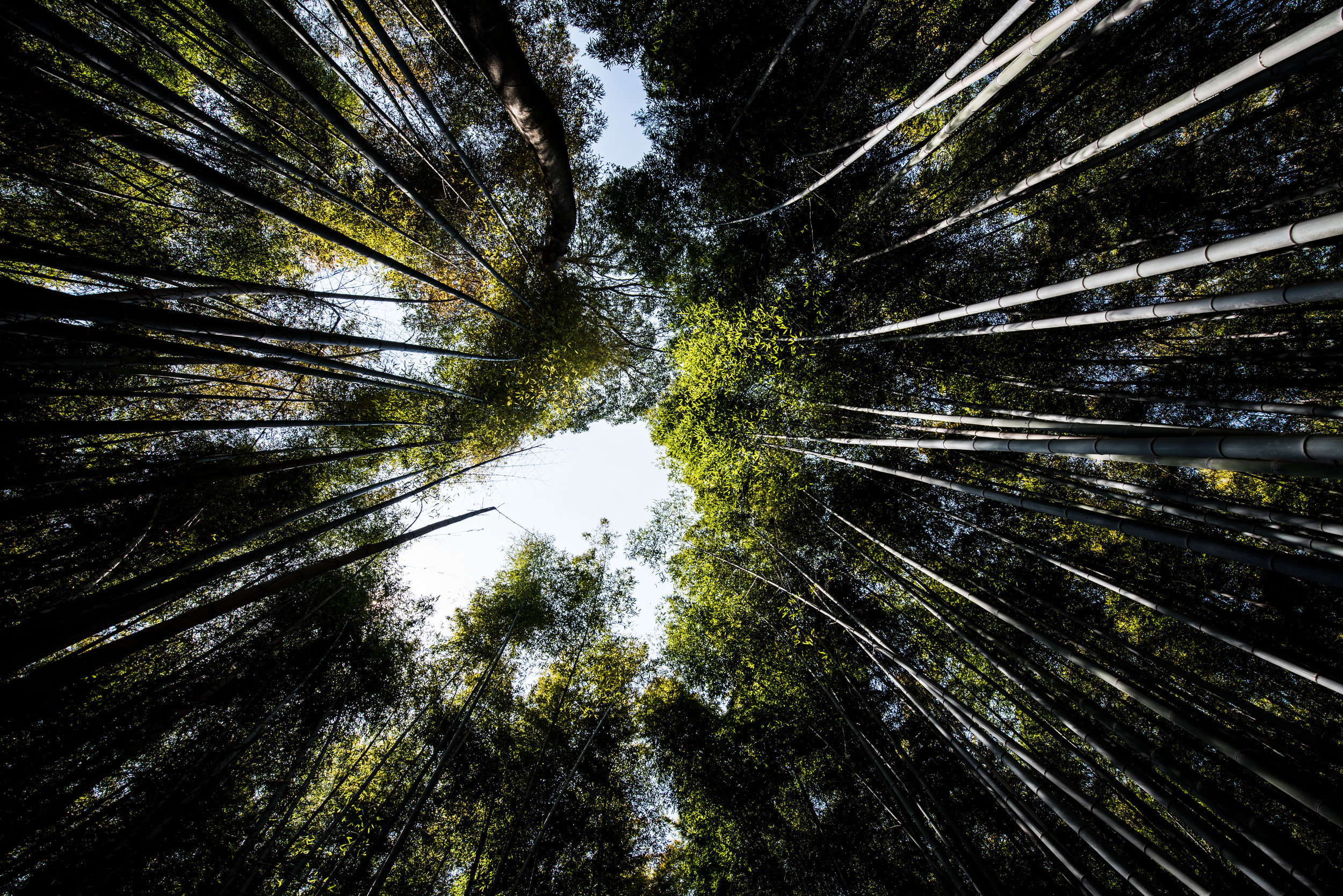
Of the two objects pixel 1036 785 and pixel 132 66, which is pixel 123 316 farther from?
pixel 1036 785

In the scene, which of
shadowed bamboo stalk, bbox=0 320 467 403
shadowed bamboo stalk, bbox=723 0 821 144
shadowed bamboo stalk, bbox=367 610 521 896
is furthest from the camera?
shadowed bamboo stalk, bbox=723 0 821 144

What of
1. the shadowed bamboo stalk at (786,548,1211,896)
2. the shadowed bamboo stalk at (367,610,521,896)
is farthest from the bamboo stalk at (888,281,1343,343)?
the shadowed bamboo stalk at (367,610,521,896)

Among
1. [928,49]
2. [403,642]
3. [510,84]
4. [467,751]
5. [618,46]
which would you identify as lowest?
[467,751]

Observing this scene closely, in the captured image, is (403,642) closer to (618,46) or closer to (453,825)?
(453,825)

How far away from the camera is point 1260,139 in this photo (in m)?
5.29

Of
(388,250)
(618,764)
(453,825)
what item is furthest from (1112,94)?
(453,825)

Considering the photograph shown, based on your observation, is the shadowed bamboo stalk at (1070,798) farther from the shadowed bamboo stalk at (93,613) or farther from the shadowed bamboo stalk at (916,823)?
the shadowed bamboo stalk at (93,613)

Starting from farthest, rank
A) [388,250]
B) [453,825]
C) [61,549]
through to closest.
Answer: [388,250], [453,825], [61,549]

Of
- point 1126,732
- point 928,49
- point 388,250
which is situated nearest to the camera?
point 1126,732

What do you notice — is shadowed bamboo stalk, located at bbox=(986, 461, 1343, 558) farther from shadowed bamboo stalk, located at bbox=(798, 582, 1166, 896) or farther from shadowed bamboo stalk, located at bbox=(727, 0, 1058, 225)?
shadowed bamboo stalk, located at bbox=(727, 0, 1058, 225)

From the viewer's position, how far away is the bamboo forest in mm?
4090

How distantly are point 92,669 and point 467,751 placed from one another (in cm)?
742

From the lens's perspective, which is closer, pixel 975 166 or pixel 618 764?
pixel 975 166

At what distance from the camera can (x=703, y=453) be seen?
7.44 meters
